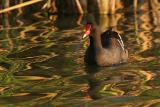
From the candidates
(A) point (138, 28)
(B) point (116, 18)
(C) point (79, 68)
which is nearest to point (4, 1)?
(B) point (116, 18)

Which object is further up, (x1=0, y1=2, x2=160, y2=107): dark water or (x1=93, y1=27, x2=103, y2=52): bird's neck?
(x1=93, y1=27, x2=103, y2=52): bird's neck

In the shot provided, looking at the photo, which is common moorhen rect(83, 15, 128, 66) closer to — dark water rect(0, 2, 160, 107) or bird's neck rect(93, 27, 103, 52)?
bird's neck rect(93, 27, 103, 52)

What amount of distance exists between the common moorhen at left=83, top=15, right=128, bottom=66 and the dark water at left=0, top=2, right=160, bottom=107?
0.43 ft

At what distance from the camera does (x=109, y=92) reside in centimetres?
702

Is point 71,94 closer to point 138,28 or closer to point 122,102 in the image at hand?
point 122,102

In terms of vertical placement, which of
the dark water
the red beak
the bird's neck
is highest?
the red beak

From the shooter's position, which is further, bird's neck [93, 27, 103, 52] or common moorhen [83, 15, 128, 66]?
bird's neck [93, 27, 103, 52]

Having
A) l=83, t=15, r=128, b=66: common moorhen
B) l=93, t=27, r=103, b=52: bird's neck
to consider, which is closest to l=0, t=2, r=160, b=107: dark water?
l=83, t=15, r=128, b=66: common moorhen

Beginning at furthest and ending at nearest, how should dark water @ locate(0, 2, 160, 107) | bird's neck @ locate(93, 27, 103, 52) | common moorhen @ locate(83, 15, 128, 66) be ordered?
bird's neck @ locate(93, 27, 103, 52)
common moorhen @ locate(83, 15, 128, 66)
dark water @ locate(0, 2, 160, 107)

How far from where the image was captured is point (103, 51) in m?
8.68

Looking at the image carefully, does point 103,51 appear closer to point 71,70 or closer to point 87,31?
point 87,31

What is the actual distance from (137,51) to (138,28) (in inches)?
97.1

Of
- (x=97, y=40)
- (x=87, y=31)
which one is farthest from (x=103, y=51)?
(x=87, y=31)

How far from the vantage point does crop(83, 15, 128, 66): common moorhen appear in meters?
8.57
